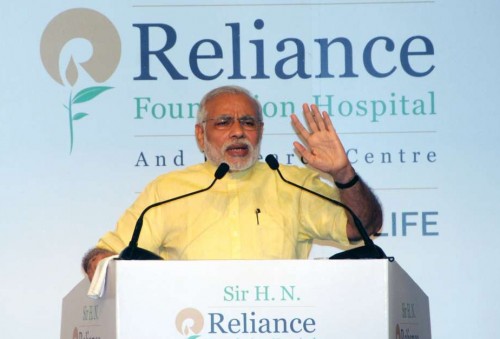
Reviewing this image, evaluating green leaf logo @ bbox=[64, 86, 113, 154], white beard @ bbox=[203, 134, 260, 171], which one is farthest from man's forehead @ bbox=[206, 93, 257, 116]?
green leaf logo @ bbox=[64, 86, 113, 154]

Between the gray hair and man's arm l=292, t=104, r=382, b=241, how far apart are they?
21 cm

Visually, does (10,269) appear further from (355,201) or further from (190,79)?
(355,201)

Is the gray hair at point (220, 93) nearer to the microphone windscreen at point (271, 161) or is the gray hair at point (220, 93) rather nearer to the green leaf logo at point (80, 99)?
the green leaf logo at point (80, 99)

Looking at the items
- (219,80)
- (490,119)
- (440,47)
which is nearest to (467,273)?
(490,119)

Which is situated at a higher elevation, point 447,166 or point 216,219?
point 447,166

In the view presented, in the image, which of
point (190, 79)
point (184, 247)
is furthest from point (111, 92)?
point (184, 247)

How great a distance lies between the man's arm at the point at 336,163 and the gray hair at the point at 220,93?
208mm

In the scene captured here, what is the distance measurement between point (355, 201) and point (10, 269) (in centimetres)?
161

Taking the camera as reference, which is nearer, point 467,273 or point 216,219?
point 216,219

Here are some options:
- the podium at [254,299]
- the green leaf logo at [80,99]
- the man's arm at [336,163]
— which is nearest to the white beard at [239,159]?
the man's arm at [336,163]

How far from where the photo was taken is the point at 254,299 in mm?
3084

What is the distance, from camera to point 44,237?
4.97 metres

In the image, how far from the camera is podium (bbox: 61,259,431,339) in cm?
305

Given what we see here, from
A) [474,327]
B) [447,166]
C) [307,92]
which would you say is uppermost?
[307,92]
